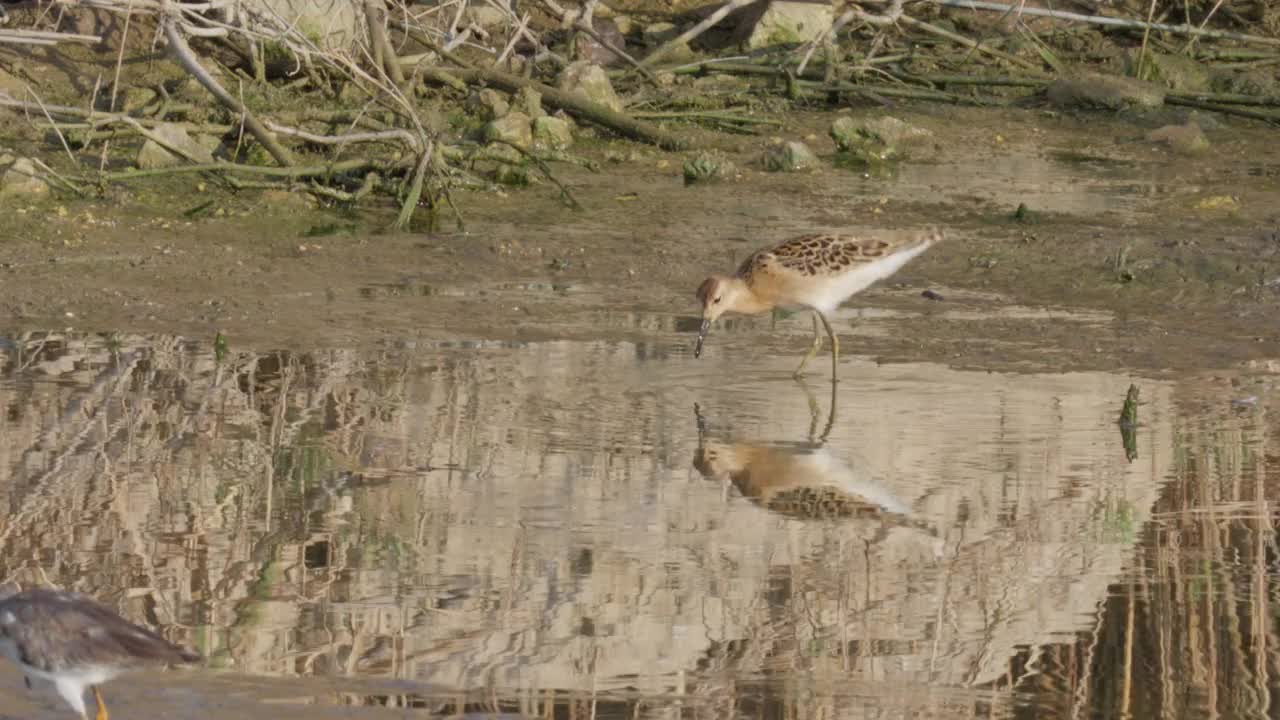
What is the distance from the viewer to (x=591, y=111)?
13062mm

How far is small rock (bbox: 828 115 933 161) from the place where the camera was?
13.5 m

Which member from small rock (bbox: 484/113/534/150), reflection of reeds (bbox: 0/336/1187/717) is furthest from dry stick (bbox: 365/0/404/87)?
reflection of reeds (bbox: 0/336/1187/717)

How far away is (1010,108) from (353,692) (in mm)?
10994

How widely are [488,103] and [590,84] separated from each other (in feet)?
2.08

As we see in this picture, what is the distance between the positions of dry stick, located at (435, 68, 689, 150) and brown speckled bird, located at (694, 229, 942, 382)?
13.7 ft

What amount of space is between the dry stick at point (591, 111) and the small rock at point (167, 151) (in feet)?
7.07

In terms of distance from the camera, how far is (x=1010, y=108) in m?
15.1

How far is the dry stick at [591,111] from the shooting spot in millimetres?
13070

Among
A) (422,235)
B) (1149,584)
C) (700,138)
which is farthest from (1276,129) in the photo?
(1149,584)

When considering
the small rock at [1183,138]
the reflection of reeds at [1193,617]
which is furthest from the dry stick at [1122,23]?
the reflection of reeds at [1193,617]

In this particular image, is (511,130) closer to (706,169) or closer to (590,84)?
(590,84)

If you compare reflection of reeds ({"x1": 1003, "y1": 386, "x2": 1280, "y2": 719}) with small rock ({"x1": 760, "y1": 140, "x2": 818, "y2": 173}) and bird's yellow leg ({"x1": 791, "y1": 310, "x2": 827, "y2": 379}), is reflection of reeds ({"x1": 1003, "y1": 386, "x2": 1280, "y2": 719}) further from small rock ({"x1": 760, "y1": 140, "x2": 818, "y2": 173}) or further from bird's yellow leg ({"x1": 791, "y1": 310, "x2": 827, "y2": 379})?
small rock ({"x1": 760, "y1": 140, "x2": 818, "y2": 173})

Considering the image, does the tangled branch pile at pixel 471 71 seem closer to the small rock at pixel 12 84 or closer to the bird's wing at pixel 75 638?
the small rock at pixel 12 84

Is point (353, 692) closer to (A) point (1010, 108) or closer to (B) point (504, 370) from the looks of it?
(B) point (504, 370)
